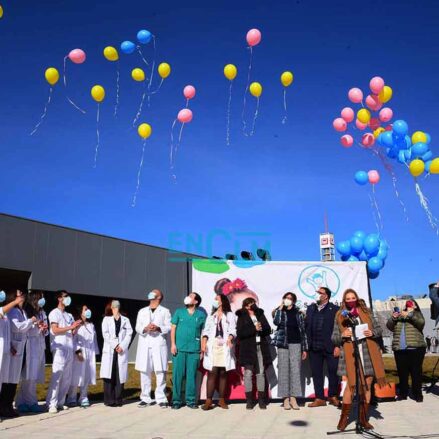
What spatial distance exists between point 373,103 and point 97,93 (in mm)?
5415

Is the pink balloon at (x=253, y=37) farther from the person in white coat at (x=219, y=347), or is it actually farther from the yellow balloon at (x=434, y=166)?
the person in white coat at (x=219, y=347)

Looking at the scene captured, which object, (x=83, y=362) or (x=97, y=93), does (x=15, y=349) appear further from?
(x=97, y=93)

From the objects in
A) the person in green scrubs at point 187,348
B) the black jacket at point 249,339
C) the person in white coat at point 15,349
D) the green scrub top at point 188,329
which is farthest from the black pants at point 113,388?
the black jacket at point 249,339

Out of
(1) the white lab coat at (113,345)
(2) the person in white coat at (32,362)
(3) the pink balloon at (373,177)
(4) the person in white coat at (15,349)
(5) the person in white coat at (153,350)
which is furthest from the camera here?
(3) the pink balloon at (373,177)

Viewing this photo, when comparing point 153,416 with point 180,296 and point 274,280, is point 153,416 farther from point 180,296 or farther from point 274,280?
point 180,296

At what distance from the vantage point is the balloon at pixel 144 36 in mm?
8438

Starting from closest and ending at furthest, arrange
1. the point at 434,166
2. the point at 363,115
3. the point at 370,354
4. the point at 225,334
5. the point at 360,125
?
the point at 370,354 → the point at 225,334 → the point at 434,166 → the point at 363,115 → the point at 360,125

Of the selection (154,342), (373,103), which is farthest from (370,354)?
(373,103)

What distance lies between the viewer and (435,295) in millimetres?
7742

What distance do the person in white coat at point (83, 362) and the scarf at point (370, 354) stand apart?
3.94 meters

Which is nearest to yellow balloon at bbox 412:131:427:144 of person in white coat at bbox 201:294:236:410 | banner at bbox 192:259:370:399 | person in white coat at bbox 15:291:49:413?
banner at bbox 192:259:370:399

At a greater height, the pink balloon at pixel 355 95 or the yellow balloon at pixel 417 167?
the pink balloon at pixel 355 95

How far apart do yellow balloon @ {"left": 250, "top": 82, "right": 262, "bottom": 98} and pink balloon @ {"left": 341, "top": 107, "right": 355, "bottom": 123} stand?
5.89ft

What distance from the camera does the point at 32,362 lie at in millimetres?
6594
